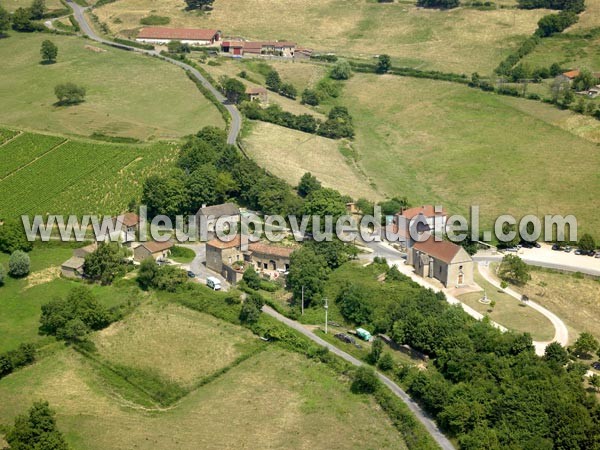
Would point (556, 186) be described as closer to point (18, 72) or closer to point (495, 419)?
point (495, 419)

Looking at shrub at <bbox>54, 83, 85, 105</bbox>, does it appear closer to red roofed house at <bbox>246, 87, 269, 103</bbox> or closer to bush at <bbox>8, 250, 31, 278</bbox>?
red roofed house at <bbox>246, 87, 269, 103</bbox>

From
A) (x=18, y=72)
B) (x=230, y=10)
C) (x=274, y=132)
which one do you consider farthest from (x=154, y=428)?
(x=230, y=10)

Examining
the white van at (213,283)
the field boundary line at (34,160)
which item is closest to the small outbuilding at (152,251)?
the white van at (213,283)

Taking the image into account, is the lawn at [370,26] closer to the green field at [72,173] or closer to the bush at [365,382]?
the green field at [72,173]

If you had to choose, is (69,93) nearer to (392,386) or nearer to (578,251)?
(578,251)

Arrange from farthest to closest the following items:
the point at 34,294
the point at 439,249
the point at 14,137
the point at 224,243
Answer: the point at 14,137, the point at 224,243, the point at 439,249, the point at 34,294

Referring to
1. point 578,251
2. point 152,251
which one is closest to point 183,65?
point 152,251

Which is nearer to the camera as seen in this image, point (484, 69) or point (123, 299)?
point (123, 299)
